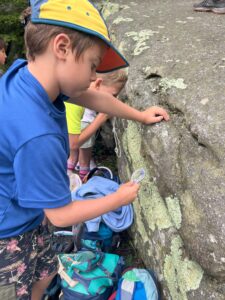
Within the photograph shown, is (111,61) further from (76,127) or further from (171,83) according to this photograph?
(76,127)

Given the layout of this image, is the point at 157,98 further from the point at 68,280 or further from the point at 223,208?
the point at 68,280

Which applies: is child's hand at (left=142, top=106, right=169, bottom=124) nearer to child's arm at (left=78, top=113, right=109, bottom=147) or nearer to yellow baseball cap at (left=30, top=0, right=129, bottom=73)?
yellow baseball cap at (left=30, top=0, right=129, bottom=73)

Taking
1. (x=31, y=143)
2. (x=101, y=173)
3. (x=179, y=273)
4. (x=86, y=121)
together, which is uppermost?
(x=31, y=143)

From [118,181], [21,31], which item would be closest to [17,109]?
[118,181]

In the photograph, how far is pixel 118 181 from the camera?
4250 mm

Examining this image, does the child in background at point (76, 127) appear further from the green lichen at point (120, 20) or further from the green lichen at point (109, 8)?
the green lichen at point (109, 8)

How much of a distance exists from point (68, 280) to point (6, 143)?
1.61m

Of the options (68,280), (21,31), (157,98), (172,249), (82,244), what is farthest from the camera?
(21,31)

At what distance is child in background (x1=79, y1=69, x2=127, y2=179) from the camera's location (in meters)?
3.52

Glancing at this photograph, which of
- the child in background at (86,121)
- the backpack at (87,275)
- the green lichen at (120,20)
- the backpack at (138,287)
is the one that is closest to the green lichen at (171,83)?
the child in background at (86,121)

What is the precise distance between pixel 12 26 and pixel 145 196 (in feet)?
15.0

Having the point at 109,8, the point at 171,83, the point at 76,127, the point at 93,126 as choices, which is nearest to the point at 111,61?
the point at 171,83

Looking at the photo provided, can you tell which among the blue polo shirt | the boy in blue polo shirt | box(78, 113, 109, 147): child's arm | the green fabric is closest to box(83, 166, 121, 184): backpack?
box(78, 113, 109, 147): child's arm

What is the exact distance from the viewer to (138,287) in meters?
2.89
